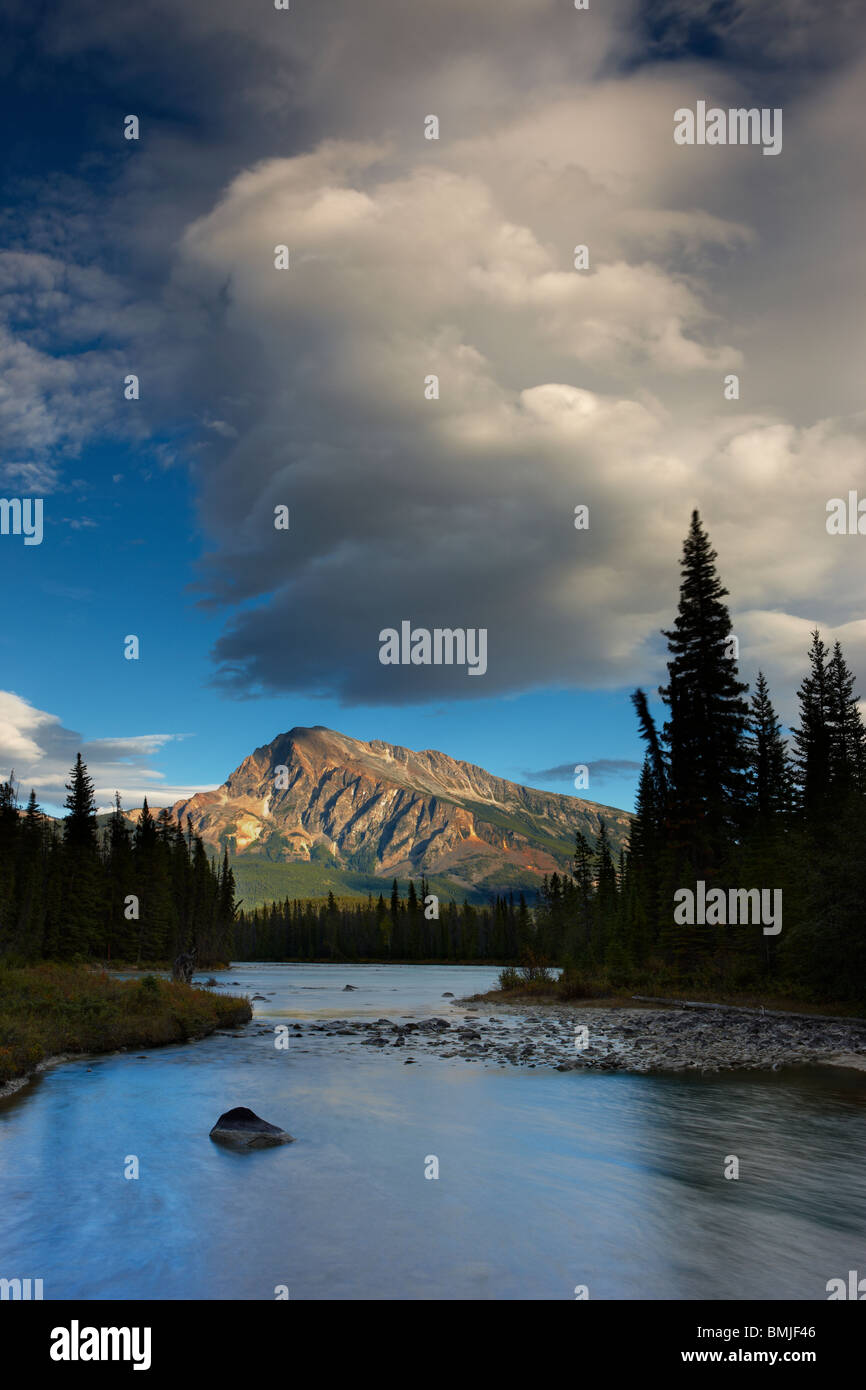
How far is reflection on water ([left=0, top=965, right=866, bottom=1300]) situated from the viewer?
1123 cm

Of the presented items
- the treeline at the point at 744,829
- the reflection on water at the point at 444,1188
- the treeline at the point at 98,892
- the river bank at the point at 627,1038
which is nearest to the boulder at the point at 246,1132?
the reflection on water at the point at 444,1188

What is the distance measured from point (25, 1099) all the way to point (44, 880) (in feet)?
236

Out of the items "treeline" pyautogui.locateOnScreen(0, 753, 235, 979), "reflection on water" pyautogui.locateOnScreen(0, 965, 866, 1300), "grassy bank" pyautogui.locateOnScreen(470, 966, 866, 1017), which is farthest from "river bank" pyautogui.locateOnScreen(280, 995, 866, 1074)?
"treeline" pyautogui.locateOnScreen(0, 753, 235, 979)

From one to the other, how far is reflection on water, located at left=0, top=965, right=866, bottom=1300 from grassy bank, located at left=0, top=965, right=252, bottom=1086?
2.33 metres

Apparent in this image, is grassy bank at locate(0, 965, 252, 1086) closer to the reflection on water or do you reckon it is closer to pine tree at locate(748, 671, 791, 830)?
the reflection on water

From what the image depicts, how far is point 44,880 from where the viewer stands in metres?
87.1

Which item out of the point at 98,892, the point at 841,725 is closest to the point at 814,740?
the point at 841,725

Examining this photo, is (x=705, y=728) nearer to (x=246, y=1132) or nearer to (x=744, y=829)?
(x=744, y=829)

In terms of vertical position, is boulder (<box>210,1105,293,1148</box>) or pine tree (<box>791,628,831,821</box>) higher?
pine tree (<box>791,628,831,821</box>)

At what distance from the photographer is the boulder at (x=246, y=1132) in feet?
59.8

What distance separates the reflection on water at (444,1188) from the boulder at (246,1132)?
0.45 metres

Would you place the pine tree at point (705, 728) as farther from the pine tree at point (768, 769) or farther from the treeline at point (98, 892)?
the treeline at point (98, 892)
